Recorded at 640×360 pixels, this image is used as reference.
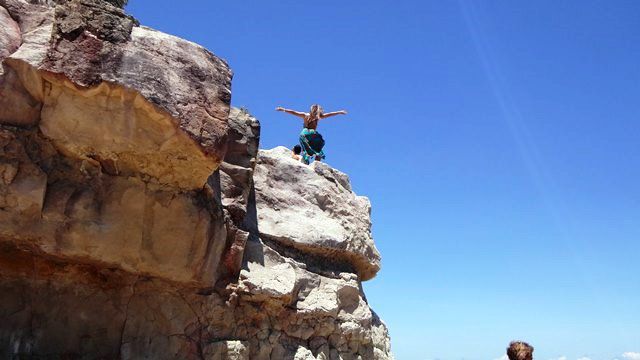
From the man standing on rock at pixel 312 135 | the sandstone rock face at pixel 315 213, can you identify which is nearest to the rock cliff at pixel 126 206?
the sandstone rock face at pixel 315 213

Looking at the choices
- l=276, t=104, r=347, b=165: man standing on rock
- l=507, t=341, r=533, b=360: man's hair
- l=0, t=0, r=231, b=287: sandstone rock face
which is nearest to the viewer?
l=507, t=341, r=533, b=360: man's hair

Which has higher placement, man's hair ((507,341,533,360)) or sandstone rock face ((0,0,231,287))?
sandstone rock face ((0,0,231,287))

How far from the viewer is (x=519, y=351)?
15.1 feet

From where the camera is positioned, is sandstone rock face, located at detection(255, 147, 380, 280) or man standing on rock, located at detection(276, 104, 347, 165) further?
man standing on rock, located at detection(276, 104, 347, 165)

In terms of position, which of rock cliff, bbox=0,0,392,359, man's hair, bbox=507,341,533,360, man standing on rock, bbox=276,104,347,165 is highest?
man standing on rock, bbox=276,104,347,165

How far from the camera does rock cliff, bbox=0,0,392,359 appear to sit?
6.05 metres

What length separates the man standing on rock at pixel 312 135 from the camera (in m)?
10.9

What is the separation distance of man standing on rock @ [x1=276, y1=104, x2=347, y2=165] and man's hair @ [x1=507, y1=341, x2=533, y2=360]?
20.8ft

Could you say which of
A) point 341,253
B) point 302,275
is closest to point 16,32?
point 302,275

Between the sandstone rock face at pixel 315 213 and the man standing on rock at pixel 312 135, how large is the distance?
0.79m

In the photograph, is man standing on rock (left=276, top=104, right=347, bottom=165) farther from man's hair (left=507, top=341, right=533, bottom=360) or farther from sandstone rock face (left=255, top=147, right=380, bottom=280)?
man's hair (left=507, top=341, right=533, bottom=360)

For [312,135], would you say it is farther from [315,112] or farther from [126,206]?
[126,206]

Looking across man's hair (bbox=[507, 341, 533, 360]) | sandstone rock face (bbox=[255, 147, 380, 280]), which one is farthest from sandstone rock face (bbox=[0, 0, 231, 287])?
man's hair (bbox=[507, 341, 533, 360])

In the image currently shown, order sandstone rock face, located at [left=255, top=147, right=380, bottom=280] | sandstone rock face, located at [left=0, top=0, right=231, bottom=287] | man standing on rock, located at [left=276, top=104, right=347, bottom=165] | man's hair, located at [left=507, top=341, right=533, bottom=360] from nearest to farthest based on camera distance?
man's hair, located at [left=507, top=341, right=533, bottom=360], sandstone rock face, located at [left=0, top=0, right=231, bottom=287], sandstone rock face, located at [left=255, top=147, right=380, bottom=280], man standing on rock, located at [left=276, top=104, right=347, bottom=165]
